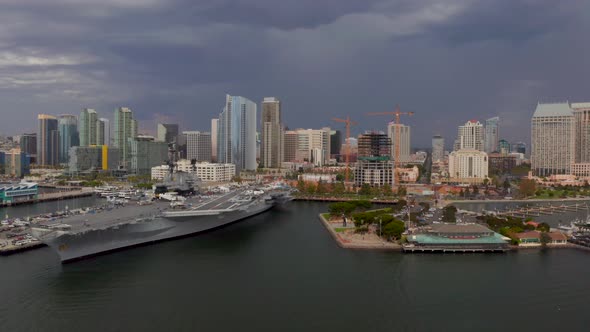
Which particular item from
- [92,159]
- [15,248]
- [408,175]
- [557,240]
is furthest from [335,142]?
[15,248]

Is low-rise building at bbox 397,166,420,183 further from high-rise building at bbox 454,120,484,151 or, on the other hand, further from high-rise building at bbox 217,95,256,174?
high-rise building at bbox 454,120,484,151

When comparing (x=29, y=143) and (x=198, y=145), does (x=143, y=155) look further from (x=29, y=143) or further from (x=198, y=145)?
(x=29, y=143)

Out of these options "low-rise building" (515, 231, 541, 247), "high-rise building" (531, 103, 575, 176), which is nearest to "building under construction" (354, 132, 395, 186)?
"low-rise building" (515, 231, 541, 247)

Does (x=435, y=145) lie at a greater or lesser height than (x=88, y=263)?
greater

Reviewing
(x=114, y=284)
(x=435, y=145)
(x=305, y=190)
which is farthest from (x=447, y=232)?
(x=435, y=145)

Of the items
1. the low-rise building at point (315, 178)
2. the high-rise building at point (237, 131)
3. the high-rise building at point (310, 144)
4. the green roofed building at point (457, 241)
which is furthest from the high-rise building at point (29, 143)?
the green roofed building at point (457, 241)

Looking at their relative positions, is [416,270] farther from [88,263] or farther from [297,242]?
[88,263]
